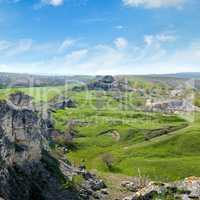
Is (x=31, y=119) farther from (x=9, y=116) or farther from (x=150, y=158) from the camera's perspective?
(x=150, y=158)

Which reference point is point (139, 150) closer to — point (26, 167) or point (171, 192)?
point (26, 167)

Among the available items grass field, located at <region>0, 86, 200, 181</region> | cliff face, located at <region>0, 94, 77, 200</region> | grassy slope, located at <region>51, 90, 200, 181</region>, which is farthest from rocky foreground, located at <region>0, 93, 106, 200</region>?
grassy slope, located at <region>51, 90, 200, 181</region>

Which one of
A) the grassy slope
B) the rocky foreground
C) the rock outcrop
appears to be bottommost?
the grassy slope

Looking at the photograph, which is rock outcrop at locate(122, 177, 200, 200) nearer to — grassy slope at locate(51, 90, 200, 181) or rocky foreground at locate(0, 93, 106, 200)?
rocky foreground at locate(0, 93, 106, 200)

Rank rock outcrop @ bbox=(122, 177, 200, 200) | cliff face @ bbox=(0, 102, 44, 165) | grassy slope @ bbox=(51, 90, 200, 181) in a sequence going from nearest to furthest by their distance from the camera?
rock outcrop @ bbox=(122, 177, 200, 200), cliff face @ bbox=(0, 102, 44, 165), grassy slope @ bbox=(51, 90, 200, 181)

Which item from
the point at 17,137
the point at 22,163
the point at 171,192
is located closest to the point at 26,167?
the point at 22,163

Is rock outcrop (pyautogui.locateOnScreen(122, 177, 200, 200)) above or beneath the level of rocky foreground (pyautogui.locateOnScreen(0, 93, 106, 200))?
above

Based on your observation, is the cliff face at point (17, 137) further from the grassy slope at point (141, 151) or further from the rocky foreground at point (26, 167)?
the grassy slope at point (141, 151)

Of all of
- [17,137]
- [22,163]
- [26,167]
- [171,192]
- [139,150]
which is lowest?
[139,150]
